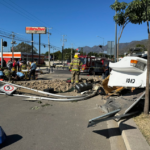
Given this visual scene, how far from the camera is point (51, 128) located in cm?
452

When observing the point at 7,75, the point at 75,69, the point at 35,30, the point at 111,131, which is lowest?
the point at 111,131

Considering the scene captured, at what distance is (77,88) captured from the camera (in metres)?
9.19

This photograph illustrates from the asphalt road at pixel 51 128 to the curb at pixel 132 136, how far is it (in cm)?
43

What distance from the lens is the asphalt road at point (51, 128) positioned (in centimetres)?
366

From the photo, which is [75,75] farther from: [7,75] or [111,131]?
[111,131]

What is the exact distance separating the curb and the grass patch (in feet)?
0.33

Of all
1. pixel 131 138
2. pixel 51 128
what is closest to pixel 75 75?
pixel 51 128

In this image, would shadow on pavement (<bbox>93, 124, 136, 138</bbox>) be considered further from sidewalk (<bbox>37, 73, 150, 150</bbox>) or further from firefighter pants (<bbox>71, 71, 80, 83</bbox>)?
firefighter pants (<bbox>71, 71, 80, 83</bbox>)

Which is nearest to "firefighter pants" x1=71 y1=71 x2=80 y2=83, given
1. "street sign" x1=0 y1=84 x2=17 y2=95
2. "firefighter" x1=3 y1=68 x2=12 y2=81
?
"street sign" x1=0 y1=84 x2=17 y2=95

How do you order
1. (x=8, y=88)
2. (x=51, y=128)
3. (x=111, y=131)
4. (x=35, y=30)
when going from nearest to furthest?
(x=111, y=131) → (x=51, y=128) → (x=8, y=88) → (x=35, y=30)

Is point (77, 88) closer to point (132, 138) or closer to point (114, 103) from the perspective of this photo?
point (114, 103)

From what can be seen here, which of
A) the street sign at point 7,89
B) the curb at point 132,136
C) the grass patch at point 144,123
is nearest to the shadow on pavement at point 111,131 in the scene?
the curb at point 132,136

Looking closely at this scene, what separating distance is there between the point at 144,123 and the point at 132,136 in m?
0.94

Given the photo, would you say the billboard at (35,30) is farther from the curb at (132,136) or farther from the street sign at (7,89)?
the curb at (132,136)
